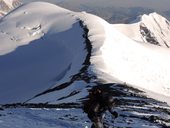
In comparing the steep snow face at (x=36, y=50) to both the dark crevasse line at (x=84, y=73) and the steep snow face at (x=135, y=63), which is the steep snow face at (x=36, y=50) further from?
the steep snow face at (x=135, y=63)

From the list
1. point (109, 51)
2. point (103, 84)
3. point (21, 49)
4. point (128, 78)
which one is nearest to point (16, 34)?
point (21, 49)

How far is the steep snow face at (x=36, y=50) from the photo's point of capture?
127312 millimetres

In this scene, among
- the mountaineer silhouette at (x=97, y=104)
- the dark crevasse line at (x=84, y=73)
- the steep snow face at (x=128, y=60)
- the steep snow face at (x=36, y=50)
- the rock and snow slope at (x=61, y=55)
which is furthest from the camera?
the steep snow face at (x=36, y=50)

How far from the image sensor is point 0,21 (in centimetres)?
19338

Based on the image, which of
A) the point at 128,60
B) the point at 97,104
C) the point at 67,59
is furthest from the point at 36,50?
the point at 97,104

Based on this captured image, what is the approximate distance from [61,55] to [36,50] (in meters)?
11.8

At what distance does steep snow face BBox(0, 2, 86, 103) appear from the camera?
127 metres

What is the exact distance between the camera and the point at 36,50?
157250mm

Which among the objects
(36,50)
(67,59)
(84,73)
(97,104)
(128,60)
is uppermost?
(97,104)

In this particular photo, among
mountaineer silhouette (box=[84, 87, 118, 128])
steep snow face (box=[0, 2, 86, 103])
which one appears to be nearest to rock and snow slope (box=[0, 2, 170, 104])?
steep snow face (box=[0, 2, 86, 103])

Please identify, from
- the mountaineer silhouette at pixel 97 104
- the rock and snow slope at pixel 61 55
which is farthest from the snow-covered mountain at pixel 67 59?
the mountaineer silhouette at pixel 97 104

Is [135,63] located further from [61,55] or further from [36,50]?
[36,50]

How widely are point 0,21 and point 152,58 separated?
192 ft

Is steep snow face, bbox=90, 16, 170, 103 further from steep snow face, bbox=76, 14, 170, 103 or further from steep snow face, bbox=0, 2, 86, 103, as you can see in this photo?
steep snow face, bbox=0, 2, 86, 103
